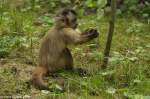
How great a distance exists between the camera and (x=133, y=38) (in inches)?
321

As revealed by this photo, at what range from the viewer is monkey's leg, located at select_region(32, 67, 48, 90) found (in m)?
6.00

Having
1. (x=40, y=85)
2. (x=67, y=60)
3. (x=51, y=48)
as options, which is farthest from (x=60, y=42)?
(x=40, y=85)

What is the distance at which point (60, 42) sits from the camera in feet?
21.6

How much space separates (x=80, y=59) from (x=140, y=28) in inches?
65.1

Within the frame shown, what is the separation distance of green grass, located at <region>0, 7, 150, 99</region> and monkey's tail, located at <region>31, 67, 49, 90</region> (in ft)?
0.28

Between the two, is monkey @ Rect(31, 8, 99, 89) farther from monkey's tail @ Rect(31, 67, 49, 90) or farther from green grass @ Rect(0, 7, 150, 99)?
green grass @ Rect(0, 7, 150, 99)

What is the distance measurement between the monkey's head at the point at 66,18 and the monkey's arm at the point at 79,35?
3.6 inches

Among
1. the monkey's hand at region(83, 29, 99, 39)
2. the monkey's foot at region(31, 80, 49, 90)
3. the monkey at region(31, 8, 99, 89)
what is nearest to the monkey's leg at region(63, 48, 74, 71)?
the monkey at region(31, 8, 99, 89)

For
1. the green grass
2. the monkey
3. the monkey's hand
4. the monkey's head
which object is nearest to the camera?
the green grass

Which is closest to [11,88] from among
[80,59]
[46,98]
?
[46,98]

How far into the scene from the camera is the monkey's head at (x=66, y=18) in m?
6.64

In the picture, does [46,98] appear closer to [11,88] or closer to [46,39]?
[11,88]

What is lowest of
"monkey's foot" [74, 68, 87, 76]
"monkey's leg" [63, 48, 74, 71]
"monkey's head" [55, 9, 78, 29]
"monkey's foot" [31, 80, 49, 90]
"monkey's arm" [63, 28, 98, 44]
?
"monkey's foot" [31, 80, 49, 90]

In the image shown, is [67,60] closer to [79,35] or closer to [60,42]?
[60,42]
